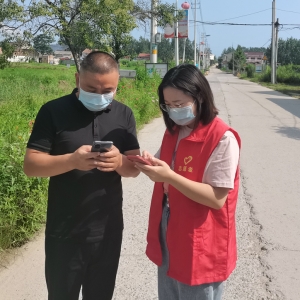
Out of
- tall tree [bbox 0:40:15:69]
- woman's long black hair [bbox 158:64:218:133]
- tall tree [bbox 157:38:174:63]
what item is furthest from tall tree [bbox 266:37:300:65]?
woman's long black hair [bbox 158:64:218:133]

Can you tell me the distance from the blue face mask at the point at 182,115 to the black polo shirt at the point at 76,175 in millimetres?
304

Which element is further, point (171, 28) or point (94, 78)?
point (171, 28)

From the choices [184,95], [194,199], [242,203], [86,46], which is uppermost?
[86,46]

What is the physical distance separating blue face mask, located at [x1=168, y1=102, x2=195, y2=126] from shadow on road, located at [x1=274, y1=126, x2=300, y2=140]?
8337mm

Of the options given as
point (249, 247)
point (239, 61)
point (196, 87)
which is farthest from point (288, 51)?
point (196, 87)

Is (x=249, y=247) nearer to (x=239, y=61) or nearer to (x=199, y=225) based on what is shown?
(x=199, y=225)

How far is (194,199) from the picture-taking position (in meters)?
1.67

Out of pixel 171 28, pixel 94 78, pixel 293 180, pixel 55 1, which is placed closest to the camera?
pixel 94 78

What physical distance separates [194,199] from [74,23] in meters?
12.2

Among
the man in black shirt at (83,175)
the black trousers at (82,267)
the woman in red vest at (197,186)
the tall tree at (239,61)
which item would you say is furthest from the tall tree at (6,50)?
the tall tree at (239,61)

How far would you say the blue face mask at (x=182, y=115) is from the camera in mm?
1743

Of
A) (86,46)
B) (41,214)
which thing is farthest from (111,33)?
(41,214)

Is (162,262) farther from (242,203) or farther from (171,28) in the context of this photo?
(171,28)

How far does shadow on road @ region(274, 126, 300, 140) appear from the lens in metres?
9.76
